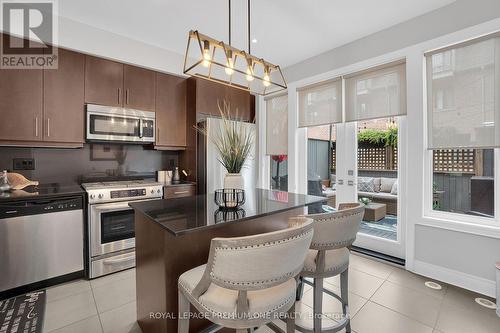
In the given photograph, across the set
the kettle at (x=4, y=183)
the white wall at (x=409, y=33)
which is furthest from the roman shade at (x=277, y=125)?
the kettle at (x=4, y=183)

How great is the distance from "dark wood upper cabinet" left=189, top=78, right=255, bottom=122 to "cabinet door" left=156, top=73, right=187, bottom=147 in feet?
0.67

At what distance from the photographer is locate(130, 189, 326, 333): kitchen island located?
138cm

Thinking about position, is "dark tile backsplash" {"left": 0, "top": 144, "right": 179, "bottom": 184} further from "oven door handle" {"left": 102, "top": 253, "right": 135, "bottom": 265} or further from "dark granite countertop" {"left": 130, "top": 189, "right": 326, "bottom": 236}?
"dark granite countertop" {"left": 130, "top": 189, "right": 326, "bottom": 236}

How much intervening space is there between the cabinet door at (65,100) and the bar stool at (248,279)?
2559mm

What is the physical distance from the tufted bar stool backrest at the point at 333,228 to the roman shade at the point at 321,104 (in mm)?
2167

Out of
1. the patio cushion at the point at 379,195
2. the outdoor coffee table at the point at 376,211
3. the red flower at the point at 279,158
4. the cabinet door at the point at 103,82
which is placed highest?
the cabinet door at the point at 103,82

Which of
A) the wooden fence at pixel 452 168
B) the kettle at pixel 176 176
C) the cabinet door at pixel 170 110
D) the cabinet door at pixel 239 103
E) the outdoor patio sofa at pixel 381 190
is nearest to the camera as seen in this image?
the wooden fence at pixel 452 168

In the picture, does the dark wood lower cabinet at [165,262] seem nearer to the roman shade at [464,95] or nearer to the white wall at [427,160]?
the white wall at [427,160]

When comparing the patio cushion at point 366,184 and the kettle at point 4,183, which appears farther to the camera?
the patio cushion at point 366,184

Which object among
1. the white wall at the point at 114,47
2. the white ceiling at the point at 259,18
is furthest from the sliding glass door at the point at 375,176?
the white wall at the point at 114,47

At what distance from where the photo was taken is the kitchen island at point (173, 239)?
1.38 m

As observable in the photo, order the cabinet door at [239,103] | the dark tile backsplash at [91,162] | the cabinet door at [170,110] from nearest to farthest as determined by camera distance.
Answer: the dark tile backsplash at [91,162]
the cabinet door at [170,110]
the cabinet door at [239,103]

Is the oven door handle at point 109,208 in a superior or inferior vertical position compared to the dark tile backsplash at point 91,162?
inferior

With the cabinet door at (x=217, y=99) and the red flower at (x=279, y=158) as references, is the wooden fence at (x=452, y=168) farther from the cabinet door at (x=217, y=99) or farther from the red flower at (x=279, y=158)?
the cabinet door at (x=217, y=99)
